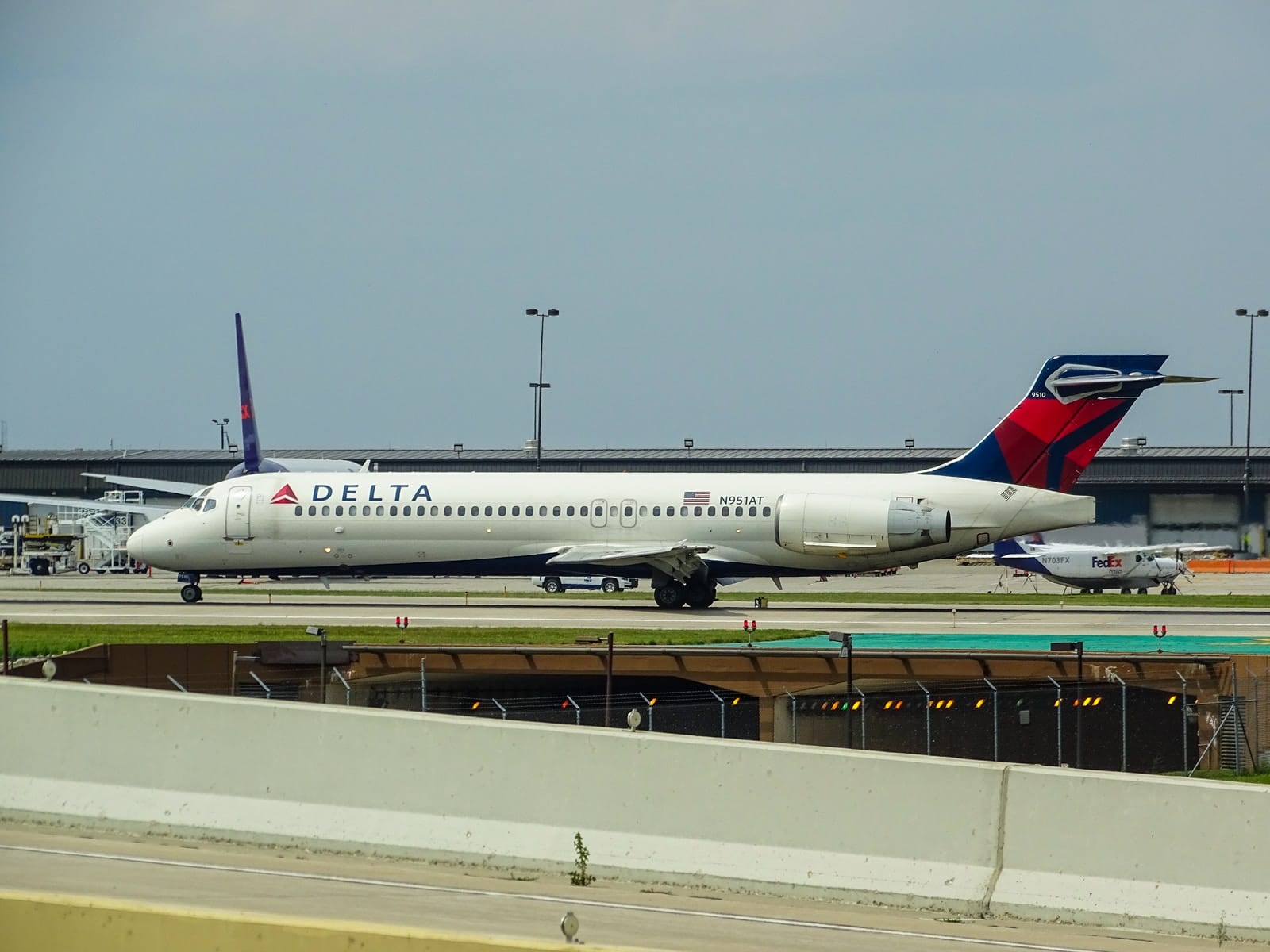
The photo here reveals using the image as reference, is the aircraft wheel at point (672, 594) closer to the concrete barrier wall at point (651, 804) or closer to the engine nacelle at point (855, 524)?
the engine nacelle at point (855, 524)

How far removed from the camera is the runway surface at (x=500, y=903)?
10906 mm

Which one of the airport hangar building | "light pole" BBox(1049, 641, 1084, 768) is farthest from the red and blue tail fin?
the airport hangar building

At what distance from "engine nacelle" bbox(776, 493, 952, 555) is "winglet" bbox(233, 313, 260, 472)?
3326cm

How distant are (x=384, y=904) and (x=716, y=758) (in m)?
3.05

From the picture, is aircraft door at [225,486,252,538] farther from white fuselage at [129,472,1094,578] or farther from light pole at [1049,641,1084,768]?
light pole at [1049,641,1084,768]

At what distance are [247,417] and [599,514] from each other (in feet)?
107

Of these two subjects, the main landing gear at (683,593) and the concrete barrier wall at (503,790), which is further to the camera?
the main landing gear at (683,593)

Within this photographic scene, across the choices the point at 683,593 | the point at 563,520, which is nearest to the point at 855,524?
the point at 683,593

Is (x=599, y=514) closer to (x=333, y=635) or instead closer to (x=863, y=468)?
(x=333, y=635)

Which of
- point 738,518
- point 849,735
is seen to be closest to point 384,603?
point 738,518

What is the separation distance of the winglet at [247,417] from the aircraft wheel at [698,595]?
3076 cm

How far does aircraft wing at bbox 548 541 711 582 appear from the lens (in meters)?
38.7

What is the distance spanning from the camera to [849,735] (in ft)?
63.5

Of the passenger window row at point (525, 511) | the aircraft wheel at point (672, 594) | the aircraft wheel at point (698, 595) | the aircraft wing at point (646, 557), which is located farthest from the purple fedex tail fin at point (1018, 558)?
the aircraft wing at point (646, 557)
